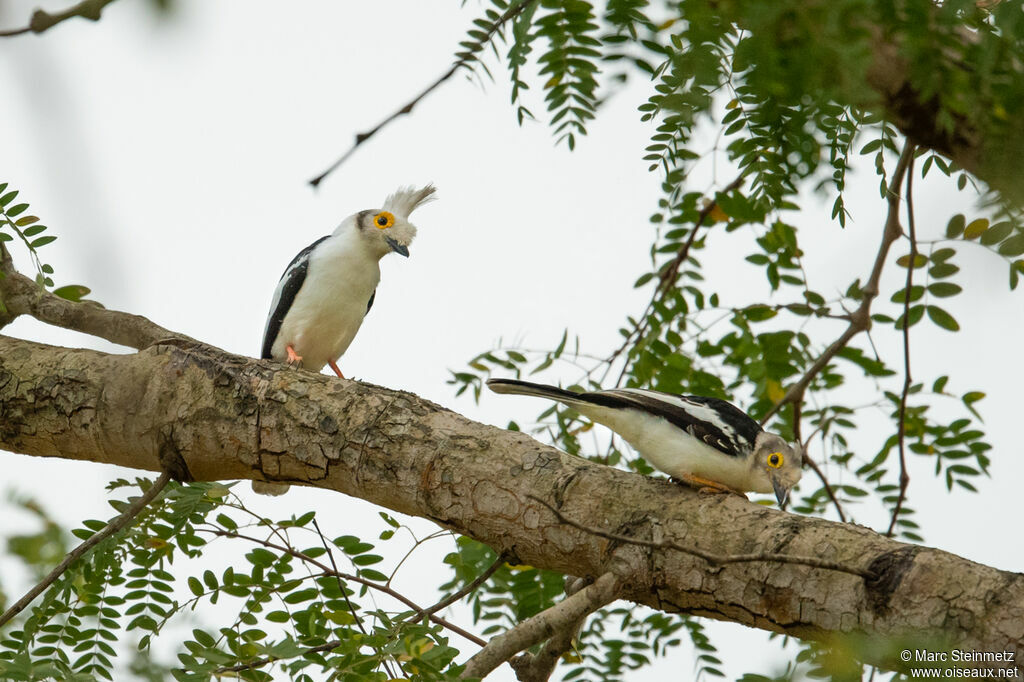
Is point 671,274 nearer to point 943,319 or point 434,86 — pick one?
point 943,319

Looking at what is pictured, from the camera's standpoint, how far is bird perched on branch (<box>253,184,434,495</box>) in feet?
20.5

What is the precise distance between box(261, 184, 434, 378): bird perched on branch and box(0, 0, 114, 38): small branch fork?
517cm

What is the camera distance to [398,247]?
646cm

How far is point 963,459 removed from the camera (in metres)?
5.25

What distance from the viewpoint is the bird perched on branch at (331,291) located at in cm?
626

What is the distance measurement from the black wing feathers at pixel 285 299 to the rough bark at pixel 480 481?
2396 mm

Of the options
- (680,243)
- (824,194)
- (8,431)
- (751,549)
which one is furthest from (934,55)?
(680,243)

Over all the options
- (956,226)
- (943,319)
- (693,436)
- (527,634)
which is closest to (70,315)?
(527,634)

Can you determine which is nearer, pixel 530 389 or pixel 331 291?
pixel 530 389

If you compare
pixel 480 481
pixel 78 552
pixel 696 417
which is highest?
pixel 696 417

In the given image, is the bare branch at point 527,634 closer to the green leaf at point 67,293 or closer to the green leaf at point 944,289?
the green leaf at point 67,293

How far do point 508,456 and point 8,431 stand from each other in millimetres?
2016

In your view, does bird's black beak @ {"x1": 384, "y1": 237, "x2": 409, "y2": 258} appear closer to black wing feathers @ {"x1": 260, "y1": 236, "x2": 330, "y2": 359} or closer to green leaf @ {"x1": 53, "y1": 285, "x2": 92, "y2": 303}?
black wing feathers @ {"x1": 260, "y1": 236, "x2": 330, "y2": 359}

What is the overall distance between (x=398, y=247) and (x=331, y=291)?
554 millimetres
